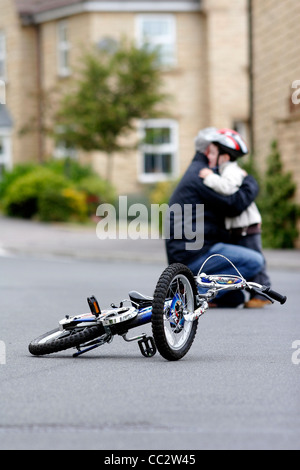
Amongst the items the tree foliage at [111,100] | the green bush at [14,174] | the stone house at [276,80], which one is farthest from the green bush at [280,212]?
the green bush at [14,174]

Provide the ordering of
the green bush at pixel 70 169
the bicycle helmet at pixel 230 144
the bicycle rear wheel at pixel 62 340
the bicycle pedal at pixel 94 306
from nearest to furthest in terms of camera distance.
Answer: the bicycle pedal at pixel 94 306
the bicycle rear wheel at pixel 62 340
the bicycle helmet at pixel 230 144
the green bush at pixel 70 169

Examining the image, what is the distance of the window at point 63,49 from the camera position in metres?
37.5

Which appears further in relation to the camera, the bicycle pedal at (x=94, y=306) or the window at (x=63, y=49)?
the window at (x=63, y=49)

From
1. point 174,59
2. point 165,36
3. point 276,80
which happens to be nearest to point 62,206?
point 276,80

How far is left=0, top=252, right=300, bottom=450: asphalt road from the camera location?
217 inches

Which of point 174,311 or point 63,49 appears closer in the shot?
point 174,311

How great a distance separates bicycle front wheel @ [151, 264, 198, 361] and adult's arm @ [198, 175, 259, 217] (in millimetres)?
3022

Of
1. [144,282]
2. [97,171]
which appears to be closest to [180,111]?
[97,171]

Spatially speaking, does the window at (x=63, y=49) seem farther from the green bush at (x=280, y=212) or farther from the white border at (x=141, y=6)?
the green bush at (x=280, y=212)

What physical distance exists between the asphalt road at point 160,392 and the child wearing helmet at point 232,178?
0.90 metres

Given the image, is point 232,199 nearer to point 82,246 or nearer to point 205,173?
point 205,173

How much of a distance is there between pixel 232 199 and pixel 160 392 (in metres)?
4.65

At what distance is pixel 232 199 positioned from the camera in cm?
1111

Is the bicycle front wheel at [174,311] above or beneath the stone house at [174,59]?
beneath
